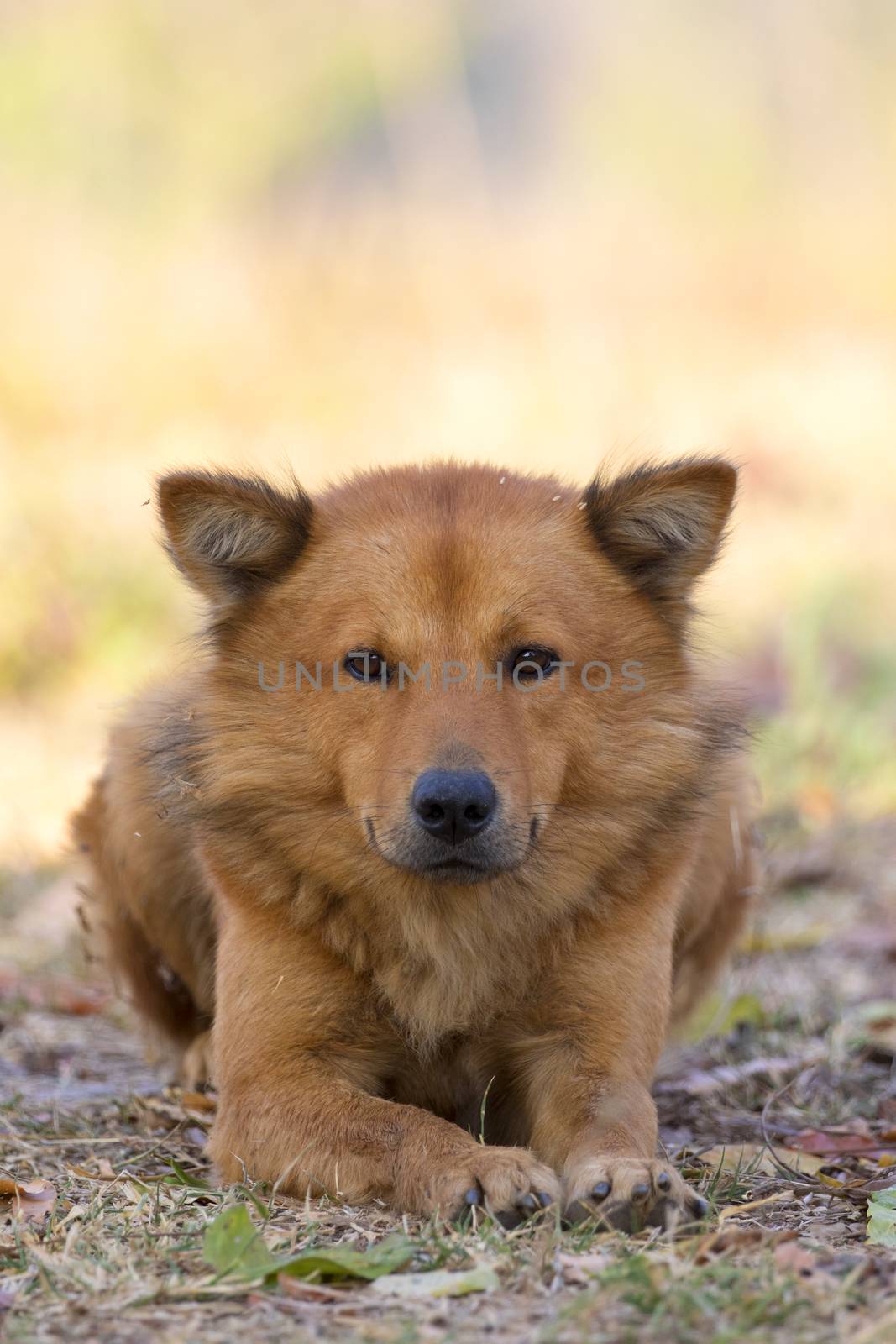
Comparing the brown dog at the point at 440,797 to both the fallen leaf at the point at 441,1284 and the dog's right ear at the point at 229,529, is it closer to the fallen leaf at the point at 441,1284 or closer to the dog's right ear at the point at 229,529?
the dog's right ear at the point at 229,529

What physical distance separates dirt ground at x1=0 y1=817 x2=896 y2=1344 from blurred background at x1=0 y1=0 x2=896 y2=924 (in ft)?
9.83

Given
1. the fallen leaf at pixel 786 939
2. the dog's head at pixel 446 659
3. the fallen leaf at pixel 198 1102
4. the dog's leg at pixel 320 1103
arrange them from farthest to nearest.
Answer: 1. the fallen leaf at pixel 786 939
2. the fallen leaf at pixel 198 1102
3. the dog's head at pixel 446 659
4. the dog's leg at pixel 320 1103

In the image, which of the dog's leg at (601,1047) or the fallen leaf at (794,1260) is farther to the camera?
the dog's leg at (601,1047)

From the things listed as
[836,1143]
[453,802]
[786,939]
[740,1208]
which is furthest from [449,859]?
[786,939]

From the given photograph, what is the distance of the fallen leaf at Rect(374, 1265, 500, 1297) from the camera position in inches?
114

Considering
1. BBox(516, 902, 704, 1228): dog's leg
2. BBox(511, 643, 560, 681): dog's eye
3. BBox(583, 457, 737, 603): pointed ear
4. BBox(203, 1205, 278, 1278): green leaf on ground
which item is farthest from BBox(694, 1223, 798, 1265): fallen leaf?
BBox(583, 457, 737, 603): pointed ear

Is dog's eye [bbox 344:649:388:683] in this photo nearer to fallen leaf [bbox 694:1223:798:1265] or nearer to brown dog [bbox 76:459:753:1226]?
brown dog [bbox 76:459:753:1226]

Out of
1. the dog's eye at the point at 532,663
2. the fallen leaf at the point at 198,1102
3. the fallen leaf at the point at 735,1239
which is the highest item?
the dog's eye at the point at 532,663

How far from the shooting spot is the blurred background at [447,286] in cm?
1097

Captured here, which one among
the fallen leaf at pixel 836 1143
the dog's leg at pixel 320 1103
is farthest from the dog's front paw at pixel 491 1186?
the fallen leaf at pixel 836 1143

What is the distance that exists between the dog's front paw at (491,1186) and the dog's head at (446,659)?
69cm

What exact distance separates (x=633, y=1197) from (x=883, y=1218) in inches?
21.7

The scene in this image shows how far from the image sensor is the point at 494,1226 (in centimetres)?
319

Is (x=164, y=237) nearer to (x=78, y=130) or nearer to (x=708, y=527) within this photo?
(x=78, y=130)
